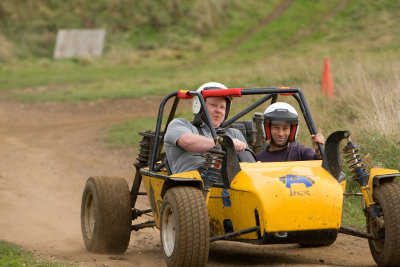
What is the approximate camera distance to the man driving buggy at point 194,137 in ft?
19.9

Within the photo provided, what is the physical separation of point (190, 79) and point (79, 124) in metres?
5.24

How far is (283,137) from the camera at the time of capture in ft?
20.9

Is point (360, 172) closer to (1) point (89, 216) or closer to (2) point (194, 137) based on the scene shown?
(2) point (194, 137)

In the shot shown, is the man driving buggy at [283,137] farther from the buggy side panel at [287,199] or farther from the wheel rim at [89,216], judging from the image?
the wheel rim at [89,216]

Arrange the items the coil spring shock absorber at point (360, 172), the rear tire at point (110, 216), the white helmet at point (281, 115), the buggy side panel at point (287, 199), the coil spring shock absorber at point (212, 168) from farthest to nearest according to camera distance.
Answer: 1. the rear tire at point (110, 216)
2. the white helmet at point (281, 115)
3. the coil spring shock absorber at point (360, 172)
4. the coil spring shock absorber at point (212, 168)
5. the buggy side panel at point (287, 199)

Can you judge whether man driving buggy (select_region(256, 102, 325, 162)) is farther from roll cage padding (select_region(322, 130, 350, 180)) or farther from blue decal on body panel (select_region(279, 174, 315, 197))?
blue decal on body panel (select_region(279, 174, 315, 197))

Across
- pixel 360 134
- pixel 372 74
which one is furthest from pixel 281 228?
pixel 372 74

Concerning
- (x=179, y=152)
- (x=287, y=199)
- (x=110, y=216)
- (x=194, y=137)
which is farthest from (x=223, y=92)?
(x=110, y=216)

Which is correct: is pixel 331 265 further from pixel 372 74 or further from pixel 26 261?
pixel 372 74

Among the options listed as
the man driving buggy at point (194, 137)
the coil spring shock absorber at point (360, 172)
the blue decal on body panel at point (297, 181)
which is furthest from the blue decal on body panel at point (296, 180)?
the man driving buggy at point (194, 137)

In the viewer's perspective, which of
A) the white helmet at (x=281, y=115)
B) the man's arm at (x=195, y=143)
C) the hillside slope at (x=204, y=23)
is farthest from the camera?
the hillside slope at (x=204, y=23)

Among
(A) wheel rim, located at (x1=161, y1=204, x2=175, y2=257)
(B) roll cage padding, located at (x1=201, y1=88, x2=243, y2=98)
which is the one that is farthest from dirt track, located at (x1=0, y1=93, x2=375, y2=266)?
(B) roll cage padding, located at (x1=201, y1=88, x2=243, y2=98)

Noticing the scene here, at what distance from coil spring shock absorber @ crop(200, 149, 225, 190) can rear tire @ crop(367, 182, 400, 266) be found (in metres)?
1.18

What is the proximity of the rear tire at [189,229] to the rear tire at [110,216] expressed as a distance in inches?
59.9
